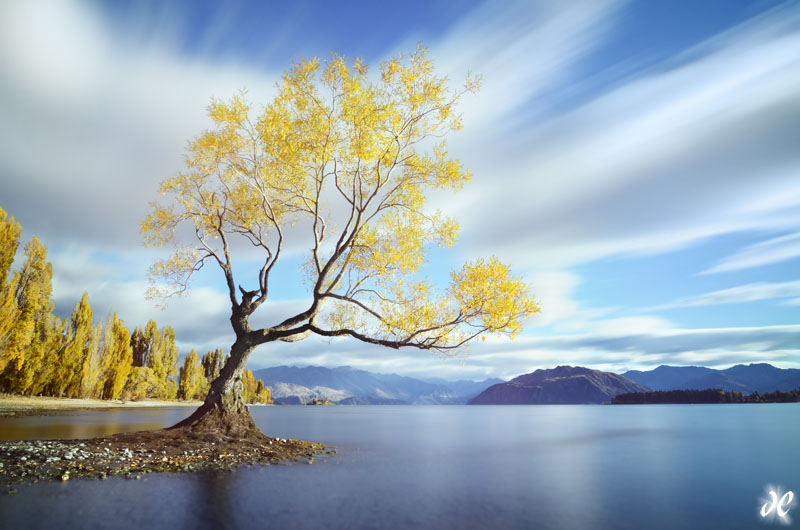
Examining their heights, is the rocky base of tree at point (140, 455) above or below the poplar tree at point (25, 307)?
below

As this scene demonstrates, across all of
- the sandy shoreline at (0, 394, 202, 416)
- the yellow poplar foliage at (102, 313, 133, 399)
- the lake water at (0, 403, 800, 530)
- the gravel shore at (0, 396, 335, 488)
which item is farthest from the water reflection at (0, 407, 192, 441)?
the yellow poplar foliage at (102, 313, 133, 399)

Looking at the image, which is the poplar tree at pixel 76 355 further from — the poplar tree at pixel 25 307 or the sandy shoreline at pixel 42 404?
the poplar tree at pixel 25 307

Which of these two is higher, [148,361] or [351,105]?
[351,105]

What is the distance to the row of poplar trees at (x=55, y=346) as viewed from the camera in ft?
154

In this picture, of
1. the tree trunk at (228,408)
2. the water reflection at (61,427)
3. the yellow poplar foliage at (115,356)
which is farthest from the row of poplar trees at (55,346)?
the tree trunk at (228,408)

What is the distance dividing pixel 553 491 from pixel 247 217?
18.3 metres

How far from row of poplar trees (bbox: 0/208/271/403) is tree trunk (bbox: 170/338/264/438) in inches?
1625

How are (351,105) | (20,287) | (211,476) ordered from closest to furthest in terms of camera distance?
(211,476), (351,105), (20,287)

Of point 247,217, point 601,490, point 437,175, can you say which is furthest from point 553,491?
point 247,217

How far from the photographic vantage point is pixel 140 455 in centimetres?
1514

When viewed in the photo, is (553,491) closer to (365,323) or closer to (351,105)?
(365,323)

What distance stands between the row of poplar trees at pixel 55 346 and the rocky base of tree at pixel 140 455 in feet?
136

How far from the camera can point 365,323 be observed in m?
19.8

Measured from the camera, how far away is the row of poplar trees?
47.0 metres
